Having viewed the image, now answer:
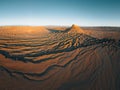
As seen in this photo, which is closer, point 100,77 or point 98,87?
point 98,87

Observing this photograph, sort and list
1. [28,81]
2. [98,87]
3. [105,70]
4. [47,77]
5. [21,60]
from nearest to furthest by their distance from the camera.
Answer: [98,87] → [28,81] → [47,77] → [105,70] → [21,60]

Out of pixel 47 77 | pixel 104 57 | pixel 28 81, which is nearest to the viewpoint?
pixel 28 81

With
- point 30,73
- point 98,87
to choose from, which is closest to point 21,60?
point 30,73

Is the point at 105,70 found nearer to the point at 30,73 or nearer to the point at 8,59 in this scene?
the point at 30,73

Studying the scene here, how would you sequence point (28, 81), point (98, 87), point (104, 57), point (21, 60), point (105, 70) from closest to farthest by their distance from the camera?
1. point (98, 87)
2. point (28, 81)
3. point (105, 70)
4. point (21, 60)
5. point (104, 57)

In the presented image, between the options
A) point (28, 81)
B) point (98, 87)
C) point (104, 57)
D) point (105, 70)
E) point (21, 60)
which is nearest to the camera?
point (98, 87)

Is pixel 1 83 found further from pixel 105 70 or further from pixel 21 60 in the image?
pixel 105 70

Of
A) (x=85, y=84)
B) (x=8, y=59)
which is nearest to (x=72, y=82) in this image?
(x=85, y=84)

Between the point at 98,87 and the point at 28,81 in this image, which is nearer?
the point at 98,87
